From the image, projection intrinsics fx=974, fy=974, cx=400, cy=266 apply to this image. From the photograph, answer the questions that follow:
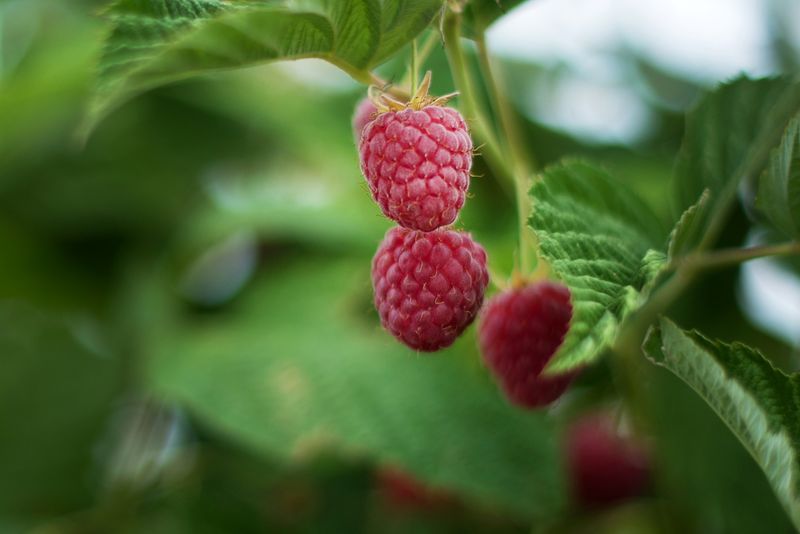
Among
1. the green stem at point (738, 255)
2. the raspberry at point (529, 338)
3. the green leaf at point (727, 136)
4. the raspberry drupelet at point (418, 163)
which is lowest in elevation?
the raspberry at point (529, 338)

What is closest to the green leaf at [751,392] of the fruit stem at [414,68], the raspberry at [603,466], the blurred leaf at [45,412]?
the fruit stem at [414,68]

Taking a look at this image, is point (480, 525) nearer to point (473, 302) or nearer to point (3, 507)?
point (473, 302)

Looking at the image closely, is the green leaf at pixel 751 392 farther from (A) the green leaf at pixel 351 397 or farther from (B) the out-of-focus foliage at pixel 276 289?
(A) the green leaf at pixel 351 397

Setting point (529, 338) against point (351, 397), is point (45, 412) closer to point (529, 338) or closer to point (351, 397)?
point (351, 397)

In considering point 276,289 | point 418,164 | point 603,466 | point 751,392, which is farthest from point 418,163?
point 276,289

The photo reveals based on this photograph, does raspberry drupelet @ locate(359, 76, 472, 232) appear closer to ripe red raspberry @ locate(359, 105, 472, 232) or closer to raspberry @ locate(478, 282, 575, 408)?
ripe red raspberry @ locate(359, 105, 472, 232)

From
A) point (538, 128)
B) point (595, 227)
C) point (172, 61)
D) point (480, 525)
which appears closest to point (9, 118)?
point (538, 128)
